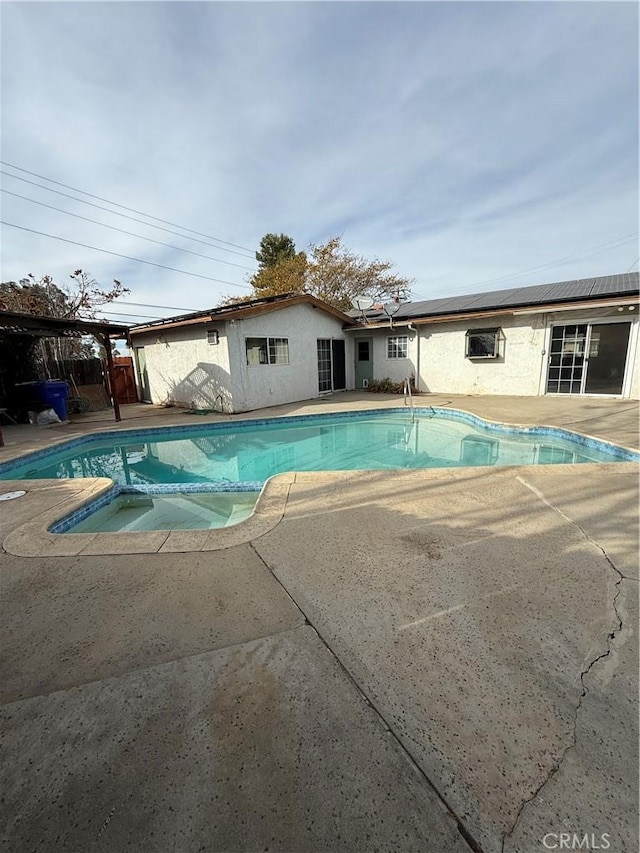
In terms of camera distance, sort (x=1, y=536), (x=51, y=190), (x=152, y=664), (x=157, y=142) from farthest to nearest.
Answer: (x=51, y=190)
(x=157, y=142)
(x=1, y=536)
(x=152, y=664)

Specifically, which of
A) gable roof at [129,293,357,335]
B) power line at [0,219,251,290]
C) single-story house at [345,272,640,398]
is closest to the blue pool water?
gable roof at [129,293,357,335]

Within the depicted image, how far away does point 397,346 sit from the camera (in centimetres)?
1321

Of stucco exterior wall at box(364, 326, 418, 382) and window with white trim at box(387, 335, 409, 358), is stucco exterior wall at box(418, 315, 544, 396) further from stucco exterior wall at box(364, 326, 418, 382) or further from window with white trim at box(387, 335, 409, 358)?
window with white trim at box(387, 335, 409, 358)

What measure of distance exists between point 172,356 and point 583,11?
1144cm

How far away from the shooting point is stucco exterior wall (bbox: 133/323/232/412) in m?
10.1

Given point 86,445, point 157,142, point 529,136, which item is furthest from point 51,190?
point 529,136

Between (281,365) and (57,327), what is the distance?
18.8ft

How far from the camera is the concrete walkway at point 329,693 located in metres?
1.17

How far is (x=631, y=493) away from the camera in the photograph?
12.3ft

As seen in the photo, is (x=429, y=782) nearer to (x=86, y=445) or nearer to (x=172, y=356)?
(x=86, y=445)

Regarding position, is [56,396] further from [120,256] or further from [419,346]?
[120,256]

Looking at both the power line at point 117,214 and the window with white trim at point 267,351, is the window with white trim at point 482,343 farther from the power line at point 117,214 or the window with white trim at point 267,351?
the power line at point 117,214

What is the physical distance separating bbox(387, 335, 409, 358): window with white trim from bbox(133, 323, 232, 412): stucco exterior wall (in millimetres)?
6353

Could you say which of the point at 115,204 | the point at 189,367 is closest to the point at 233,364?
the point at 189,367
